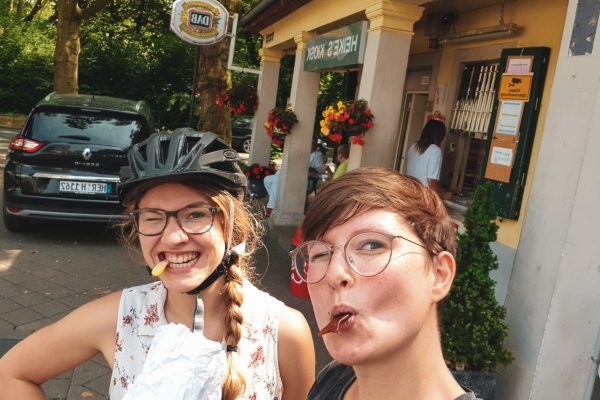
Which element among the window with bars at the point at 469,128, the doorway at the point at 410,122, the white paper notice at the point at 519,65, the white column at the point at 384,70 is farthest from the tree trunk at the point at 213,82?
the white paper notice at the point at 519,65

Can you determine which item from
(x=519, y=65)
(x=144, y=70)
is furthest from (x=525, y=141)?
(x=144, y=70)

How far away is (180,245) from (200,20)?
8.85m

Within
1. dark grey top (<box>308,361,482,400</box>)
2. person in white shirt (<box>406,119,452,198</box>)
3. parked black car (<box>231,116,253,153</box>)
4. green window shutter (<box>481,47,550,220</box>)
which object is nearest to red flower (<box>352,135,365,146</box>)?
person in white shirt (<box>406,119,452,198</box>)

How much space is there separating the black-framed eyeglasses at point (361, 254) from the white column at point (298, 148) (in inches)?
310

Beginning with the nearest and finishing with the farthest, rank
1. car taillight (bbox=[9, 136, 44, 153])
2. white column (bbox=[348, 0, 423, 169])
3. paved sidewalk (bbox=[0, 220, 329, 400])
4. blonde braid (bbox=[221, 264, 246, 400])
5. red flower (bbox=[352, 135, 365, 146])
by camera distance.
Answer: blonde braid (bbox=[221, 264, 246, 400]), paved sidewalk (bbox=[0, 220, 329, 400]), white column (bbox=[348, 0, 423, 169]), red flower (bbox=[352, 135, 365, 146]), car taillight (bbox=[9, 136, 44, 153])

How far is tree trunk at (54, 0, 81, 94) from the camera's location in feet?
50.3

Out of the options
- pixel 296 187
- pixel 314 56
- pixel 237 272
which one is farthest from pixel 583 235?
pixel 296 187

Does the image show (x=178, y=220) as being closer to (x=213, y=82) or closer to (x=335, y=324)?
(x=335, y=324)

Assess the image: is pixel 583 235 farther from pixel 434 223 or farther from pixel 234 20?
pixel 234 20

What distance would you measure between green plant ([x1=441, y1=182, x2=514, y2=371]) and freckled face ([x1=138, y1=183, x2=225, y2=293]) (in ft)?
6.14

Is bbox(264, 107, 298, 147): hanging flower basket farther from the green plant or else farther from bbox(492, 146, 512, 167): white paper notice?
the green plant

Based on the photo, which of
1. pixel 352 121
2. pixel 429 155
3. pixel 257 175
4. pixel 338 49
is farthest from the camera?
pixel 257 175

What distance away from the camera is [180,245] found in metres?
1.67

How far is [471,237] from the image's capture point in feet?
11.0
